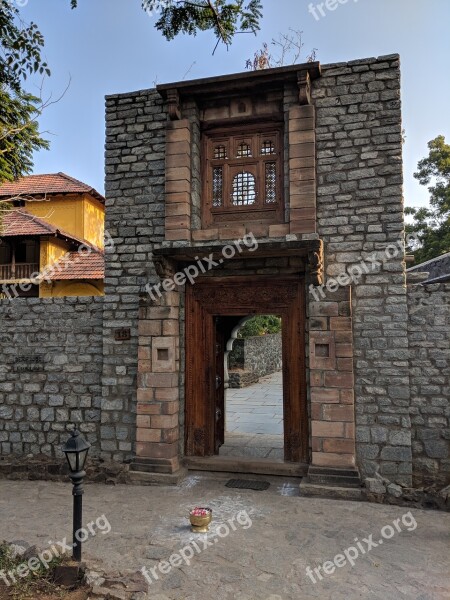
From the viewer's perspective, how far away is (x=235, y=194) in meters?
6.23

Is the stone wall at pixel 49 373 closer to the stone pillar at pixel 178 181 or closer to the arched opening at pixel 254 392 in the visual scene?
the stone pillar at pixel 178 181

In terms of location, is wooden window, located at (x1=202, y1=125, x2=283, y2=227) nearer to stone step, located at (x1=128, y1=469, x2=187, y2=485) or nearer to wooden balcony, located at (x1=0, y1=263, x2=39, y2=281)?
stone step, located at (x1=128, y1=469, x2=187, y2=485)

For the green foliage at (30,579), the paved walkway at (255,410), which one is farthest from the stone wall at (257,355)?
the green foliage at (30,579)

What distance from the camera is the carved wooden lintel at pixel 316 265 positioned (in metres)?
5.36

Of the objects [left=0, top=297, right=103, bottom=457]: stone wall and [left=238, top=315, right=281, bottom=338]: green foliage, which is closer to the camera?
[left=0, top=297, right=103, bottom=457]: stone wall

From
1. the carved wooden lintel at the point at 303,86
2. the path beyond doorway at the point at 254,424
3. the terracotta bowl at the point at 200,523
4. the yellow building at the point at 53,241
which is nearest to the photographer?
the terracotta bowl at the point at 200,523

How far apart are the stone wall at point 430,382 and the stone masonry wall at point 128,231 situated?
3.37 m

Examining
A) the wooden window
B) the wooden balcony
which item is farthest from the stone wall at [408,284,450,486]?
the wooden balcony

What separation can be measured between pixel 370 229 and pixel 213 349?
2.62 m

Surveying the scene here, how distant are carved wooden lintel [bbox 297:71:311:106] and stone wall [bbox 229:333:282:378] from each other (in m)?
11.0

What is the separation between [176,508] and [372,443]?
2367 millimetres

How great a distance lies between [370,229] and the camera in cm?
553

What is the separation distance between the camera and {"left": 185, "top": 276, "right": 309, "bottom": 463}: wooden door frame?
232 inches

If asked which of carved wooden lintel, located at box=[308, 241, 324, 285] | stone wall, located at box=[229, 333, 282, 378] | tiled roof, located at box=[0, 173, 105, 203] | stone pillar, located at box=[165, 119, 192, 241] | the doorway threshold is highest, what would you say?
tiled roof, located at box=[0, 173, 105, 203]
